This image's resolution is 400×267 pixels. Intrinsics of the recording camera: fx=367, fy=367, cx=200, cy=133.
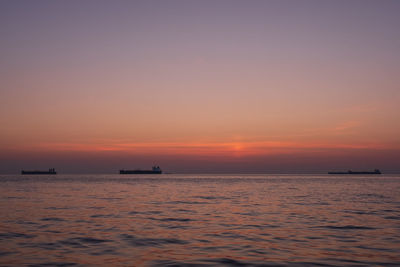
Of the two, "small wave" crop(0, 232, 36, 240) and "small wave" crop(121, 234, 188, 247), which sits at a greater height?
"small wave" crop(0, 232, 36, 240)

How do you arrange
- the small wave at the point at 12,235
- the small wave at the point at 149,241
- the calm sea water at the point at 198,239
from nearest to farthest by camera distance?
the calm sea water at the point at 198,239 → the small wave at the point at 149,241 → the small wave at the point at 12,235

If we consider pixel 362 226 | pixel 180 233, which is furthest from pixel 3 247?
pixel 362 226

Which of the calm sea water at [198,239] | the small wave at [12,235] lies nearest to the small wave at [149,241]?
the calm sea water at [198,239]

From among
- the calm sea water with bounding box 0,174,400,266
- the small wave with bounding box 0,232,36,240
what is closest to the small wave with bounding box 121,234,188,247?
the calm sea water with bounding box 0,174,400,266

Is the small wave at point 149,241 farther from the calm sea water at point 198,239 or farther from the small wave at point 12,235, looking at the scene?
the small wave at point 12,235

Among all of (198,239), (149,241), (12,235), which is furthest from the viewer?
(12,235)

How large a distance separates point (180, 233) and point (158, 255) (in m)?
5.65

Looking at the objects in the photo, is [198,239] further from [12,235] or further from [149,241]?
[12,235]

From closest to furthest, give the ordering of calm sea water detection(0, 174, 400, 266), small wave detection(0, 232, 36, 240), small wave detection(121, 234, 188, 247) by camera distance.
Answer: calm sea water detection(0, 174, 400, 266)
small wave detection(121, 234, 188, 247)
small wave detection(0, 232, 36, 240)

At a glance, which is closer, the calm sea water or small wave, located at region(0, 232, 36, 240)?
the calm sea water

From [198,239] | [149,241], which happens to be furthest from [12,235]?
[198,239]

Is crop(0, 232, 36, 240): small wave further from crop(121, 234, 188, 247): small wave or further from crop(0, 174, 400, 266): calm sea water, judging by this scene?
crop(121, 234, 188, 247): small wave

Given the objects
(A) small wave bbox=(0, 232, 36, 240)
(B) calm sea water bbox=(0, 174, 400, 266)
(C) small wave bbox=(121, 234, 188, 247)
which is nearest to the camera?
(B) calm sea water bbox=(0, 174, 400, 266)

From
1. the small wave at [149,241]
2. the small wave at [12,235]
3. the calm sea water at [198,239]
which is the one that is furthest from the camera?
the small wave at [12,235]
